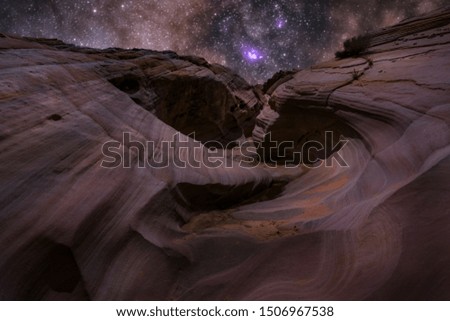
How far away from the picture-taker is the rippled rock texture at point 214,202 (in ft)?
7.01

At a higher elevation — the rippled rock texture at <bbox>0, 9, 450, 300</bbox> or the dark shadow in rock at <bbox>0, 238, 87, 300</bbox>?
the rippled rock texture at <bbox>0, 9, 450, 300</bbox>

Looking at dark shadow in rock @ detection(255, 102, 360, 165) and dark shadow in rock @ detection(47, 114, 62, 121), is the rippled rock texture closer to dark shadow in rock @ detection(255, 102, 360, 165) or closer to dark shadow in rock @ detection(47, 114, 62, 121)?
dark shadow in rock @ detection(47, 114, 62, 121)

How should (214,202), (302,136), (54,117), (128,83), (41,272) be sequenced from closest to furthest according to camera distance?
1. (41,272)
2. (54,117)
3. (214,202)
4. (128,83)
5. (302,136)

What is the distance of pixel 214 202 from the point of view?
13.4 ft

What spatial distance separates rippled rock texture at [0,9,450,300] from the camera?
214 centimetres

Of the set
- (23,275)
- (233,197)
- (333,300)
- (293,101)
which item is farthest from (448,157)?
(293,101)

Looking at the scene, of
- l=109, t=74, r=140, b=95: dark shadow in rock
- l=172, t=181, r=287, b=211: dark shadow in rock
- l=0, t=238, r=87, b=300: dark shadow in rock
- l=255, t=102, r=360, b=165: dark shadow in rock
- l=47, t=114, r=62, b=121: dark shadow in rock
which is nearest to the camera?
l=0, t=238, r=87, b=300: dark shadow in rock

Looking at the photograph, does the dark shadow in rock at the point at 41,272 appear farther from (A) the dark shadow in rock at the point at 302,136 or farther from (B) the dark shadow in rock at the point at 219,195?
(A) the dark shadow in rock at the point at 302,136

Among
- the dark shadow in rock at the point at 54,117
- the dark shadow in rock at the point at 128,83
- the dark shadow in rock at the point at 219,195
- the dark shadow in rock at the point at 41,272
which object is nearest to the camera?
the dark shadow in rock at the point at 41,272

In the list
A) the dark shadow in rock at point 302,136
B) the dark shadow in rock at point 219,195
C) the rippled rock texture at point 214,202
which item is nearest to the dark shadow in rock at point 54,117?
the rippled rock texture at point 214,202

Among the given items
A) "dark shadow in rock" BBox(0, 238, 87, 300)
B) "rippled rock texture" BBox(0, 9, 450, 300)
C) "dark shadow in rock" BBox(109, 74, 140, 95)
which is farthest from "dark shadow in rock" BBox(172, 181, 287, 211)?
"dark shadow in rock" BBox(109, 74, 140, 95)

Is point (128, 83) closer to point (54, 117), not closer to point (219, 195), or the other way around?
point (54, 117)

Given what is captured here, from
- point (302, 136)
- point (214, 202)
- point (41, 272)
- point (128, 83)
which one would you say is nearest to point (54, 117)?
point (41, 272)
